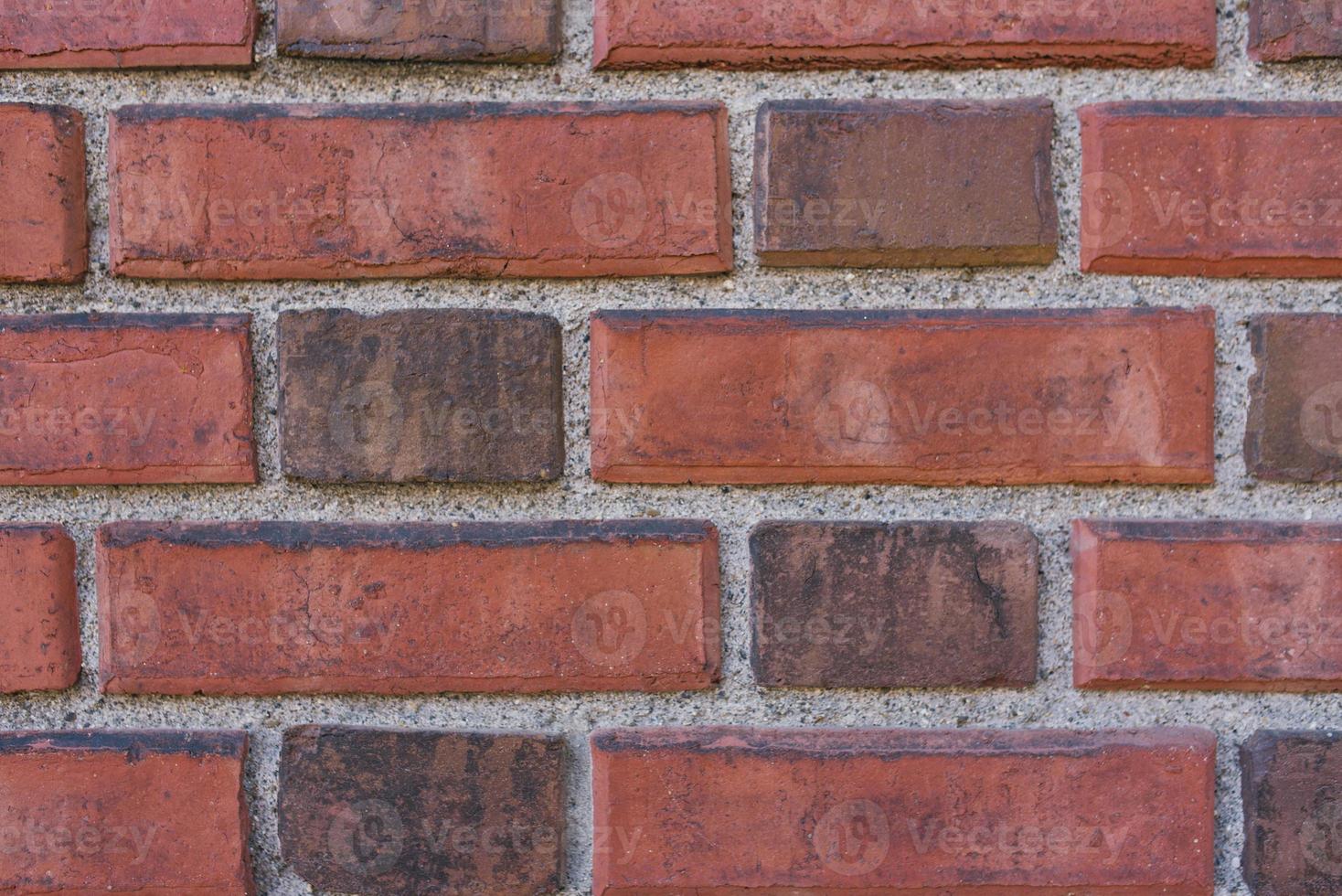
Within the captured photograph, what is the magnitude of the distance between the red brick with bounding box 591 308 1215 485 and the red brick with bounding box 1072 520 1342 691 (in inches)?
1.4

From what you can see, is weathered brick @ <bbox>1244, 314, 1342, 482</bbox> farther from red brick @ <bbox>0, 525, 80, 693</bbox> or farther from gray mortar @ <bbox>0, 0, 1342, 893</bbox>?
red brick @ <bbox>0, 525, 80, 693</bbox>

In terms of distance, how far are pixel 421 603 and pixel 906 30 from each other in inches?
16.6

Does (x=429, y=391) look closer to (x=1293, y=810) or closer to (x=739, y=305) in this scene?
(x=739, y=305)

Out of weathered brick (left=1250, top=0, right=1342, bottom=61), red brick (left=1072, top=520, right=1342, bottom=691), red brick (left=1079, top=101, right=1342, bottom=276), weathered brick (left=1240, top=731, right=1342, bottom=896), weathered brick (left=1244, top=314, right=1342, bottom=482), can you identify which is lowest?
weathered brick (left=1240, top=731, right=1342, bottom=896)

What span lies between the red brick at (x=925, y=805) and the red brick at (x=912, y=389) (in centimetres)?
16

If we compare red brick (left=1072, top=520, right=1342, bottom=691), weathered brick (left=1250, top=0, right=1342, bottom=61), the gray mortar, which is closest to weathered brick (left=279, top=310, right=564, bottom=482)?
the gray mortar

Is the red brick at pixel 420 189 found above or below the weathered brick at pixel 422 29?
below

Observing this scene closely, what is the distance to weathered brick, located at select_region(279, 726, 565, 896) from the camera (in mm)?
494

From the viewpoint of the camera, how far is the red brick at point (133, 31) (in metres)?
0.49

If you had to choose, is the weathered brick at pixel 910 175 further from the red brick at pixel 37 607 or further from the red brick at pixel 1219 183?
the red brick at pixel 37 607

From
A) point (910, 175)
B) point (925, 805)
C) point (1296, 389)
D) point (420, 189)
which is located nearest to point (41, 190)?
point (420, 189)

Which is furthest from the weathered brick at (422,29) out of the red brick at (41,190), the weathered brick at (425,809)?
the weathered brick at (425,809)

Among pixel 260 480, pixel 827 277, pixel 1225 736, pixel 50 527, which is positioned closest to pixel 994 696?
pixel 1225 736

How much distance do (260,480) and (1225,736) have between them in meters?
0.57
